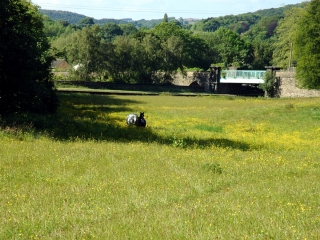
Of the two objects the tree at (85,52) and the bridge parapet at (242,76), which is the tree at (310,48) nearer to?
the bridge parapet at (242,76)

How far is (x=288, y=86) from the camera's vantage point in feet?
281

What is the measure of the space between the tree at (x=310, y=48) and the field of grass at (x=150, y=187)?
40878 mm

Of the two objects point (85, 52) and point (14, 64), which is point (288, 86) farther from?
point (14, 64)

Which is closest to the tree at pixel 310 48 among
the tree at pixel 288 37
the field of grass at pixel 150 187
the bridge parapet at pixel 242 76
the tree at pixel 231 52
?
the bridge parapet at pixel 242 76

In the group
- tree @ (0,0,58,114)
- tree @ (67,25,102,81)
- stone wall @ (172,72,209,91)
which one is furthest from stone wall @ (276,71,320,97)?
tree @ (0,0,58,114)

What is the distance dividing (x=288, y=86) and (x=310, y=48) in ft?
84.9

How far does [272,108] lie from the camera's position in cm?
4091

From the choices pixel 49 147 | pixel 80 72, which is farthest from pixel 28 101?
pixel 80 72

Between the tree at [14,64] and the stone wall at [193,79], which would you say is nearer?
the tree at [14,64]

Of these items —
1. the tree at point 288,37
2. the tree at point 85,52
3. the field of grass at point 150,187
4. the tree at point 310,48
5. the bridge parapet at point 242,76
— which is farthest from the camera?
the tree at point 288,37

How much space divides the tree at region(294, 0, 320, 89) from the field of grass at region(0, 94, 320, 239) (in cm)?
4088

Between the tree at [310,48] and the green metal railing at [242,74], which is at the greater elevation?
the tree at [310,48]

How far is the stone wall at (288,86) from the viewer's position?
83875 millimetres

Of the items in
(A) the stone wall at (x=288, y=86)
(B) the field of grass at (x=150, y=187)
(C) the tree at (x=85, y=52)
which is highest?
(C) the tree at (x=85, y=52)
